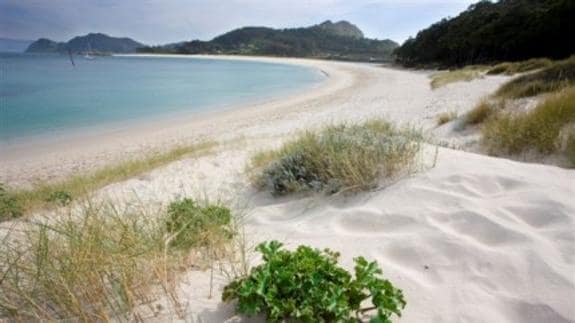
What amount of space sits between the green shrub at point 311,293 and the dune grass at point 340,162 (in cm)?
175

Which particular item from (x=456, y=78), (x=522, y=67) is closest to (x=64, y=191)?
(x=456, y=78)

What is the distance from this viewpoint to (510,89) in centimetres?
890

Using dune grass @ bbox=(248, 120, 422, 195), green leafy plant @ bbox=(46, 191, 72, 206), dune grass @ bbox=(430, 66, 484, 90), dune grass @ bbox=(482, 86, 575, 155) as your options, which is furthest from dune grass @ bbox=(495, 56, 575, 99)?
green leafy plant @ bbox=(46, 191, 72, 206)

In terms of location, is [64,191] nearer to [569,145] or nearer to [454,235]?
[454,235]

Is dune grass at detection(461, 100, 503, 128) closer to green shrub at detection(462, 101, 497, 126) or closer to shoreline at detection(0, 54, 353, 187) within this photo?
green shrub at detection(462, 101, 497, 126)

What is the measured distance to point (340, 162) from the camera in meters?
3.59

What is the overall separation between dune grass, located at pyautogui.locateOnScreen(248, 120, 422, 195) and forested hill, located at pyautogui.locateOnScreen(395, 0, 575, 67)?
26.3 m

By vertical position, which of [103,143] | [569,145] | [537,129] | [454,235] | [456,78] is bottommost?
[103,143]

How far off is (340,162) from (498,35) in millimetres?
36539

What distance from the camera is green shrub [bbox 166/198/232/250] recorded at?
2342 millimetres

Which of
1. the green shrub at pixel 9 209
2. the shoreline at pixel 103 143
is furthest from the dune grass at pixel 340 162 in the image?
the shoreline at pixel 103 143

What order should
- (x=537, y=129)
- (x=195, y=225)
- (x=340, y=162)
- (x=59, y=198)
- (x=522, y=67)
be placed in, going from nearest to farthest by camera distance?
(x=195, y=225)
(x=340, y=162)
(x=537, y=129)
(x=59, y=198)
(x=522, y=67)

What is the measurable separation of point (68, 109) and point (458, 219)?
21965 millimetres

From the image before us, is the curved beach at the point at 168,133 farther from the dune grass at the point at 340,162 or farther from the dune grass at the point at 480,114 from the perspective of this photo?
the dune grass at the point at 340,162
